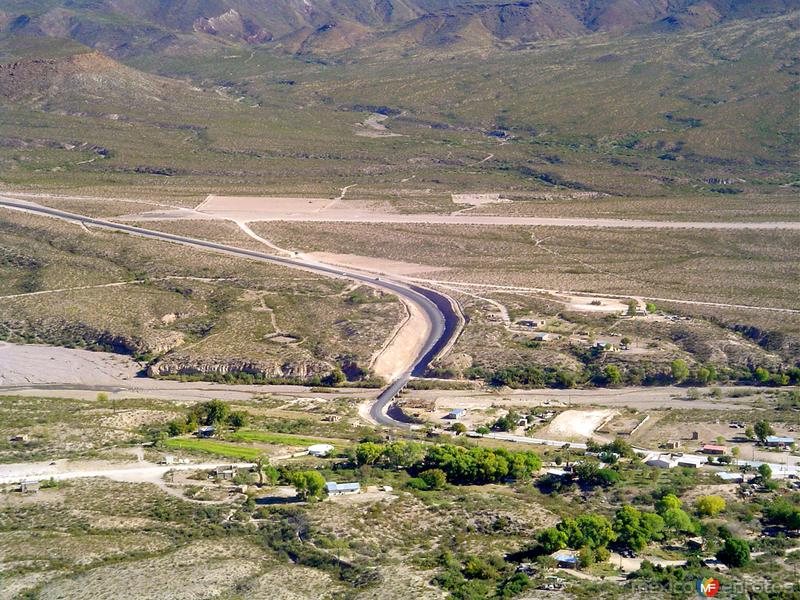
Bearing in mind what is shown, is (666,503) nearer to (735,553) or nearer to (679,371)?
(735,553)

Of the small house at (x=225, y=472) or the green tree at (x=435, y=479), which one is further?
the small house at (x=225, y=472)

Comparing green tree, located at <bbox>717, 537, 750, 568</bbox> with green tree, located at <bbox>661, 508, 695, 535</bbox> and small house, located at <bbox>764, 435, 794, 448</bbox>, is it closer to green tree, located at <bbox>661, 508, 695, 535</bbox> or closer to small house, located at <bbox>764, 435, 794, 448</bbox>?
green tree, located at <bbox>661, 508, 695, 535</bbox>

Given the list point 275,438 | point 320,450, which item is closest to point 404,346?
point 275,438

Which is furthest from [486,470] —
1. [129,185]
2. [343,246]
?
[129,185]

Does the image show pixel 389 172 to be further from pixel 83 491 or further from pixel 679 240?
pixel 83 491

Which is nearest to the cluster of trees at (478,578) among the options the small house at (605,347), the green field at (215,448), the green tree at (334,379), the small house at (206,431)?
the green field at (215,448)

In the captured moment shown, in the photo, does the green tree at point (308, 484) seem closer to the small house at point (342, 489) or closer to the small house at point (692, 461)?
the small house at point (342, 489)
